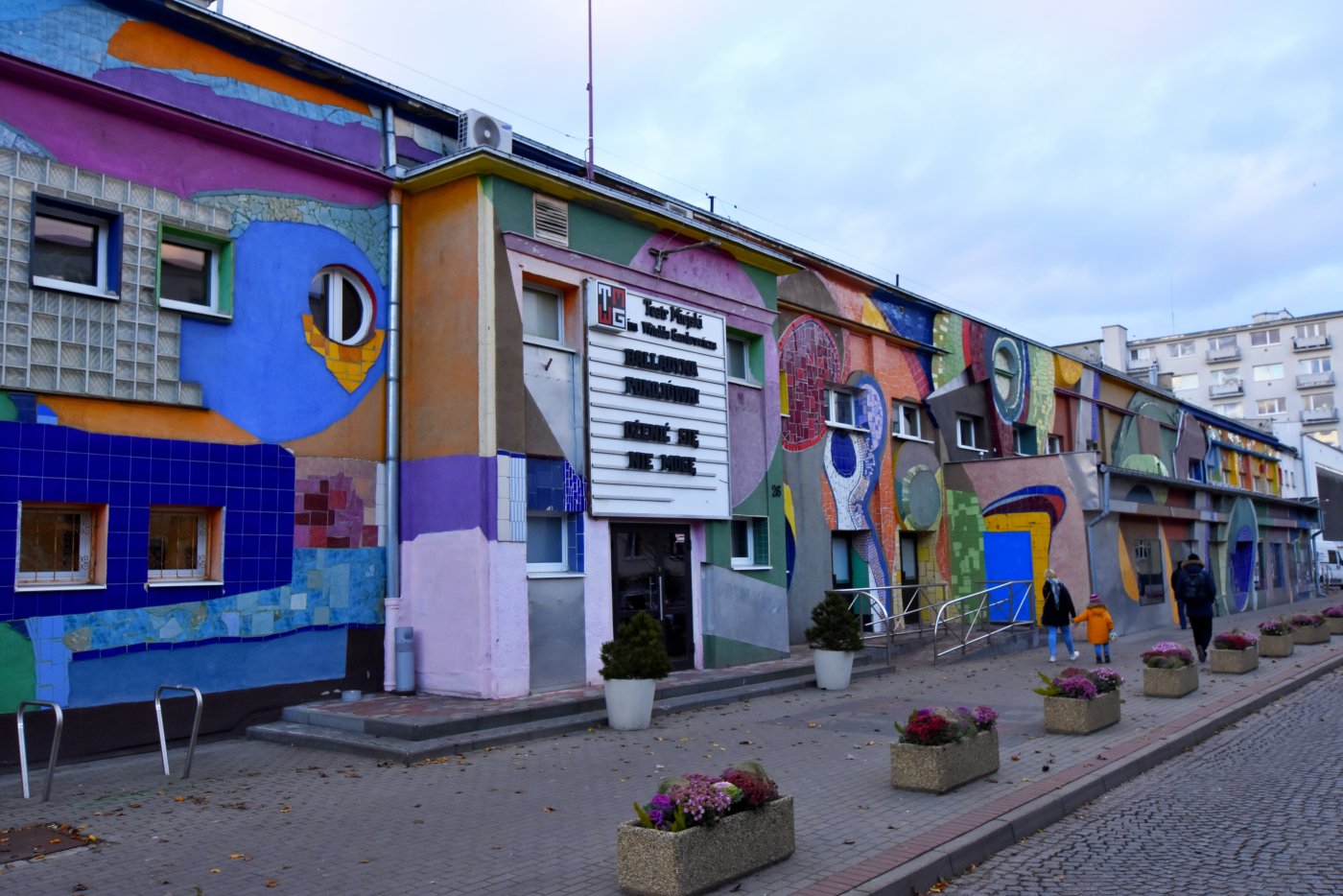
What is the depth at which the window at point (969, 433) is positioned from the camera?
1059 inches

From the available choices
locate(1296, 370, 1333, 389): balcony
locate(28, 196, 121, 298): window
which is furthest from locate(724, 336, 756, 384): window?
locate(1296, 370, 1333, 389): balcony

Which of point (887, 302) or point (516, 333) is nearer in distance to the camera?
point (516, 333)

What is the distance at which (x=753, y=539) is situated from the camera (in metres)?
17.4

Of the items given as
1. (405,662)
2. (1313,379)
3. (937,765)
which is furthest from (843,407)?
(1313,379)

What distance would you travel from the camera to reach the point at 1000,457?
25875 millimetres

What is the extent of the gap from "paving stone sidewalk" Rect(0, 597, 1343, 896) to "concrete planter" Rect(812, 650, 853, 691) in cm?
174

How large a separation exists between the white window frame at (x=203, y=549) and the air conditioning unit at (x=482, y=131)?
5689mm

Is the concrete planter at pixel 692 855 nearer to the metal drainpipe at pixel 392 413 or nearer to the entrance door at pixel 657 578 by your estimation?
the metal drainpipe at pixel 392 413

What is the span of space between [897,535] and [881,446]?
217 cm

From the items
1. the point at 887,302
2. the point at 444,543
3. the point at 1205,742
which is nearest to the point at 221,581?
the point at 444,543

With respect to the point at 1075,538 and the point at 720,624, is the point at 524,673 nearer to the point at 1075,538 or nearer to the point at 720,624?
the point at 720,624

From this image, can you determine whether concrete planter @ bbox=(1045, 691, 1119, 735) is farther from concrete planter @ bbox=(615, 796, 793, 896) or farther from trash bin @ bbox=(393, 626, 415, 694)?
trash bin @ bbox=(393, 626, 415, 694)

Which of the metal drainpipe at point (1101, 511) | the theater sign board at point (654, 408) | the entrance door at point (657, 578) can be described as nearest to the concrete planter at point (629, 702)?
the entrance door at point (657, 578)

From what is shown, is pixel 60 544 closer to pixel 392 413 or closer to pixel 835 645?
pixel 392 413
